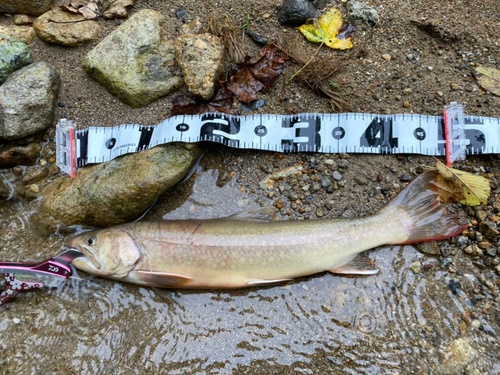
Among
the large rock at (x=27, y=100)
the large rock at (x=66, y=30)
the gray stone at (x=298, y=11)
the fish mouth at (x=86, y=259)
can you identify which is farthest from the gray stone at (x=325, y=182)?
the large rock at (x=66, y=30)

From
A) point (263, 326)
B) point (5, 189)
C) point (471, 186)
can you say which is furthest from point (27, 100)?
point (471, 186)

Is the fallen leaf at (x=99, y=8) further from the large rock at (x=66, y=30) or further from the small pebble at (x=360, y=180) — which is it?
the small pebble at (x=360, y=180)

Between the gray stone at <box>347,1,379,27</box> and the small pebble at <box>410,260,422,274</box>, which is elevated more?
the gray stone at <box>347,1,379,27</box>

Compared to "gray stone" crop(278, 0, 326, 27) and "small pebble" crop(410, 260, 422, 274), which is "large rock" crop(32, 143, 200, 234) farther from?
"small pebble" crop(410, 260, 422, 274)

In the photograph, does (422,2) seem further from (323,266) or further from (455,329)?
(455,329)

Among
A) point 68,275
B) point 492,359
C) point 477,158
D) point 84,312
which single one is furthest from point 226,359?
point 477,158

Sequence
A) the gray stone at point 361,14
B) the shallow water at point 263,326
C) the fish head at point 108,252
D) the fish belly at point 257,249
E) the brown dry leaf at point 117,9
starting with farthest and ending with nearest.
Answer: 1. the brown dry leaf at point 117,9
2. the gray stone at point 361,14
3. the fish head at point 108,252
4. the fish belly at point 257,249
5. the shallow water at point 263,326

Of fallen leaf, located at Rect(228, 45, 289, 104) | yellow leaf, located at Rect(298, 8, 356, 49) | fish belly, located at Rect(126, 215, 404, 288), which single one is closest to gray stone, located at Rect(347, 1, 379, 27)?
yellow leaf, located at Rect(298, 8, 356, 49)
